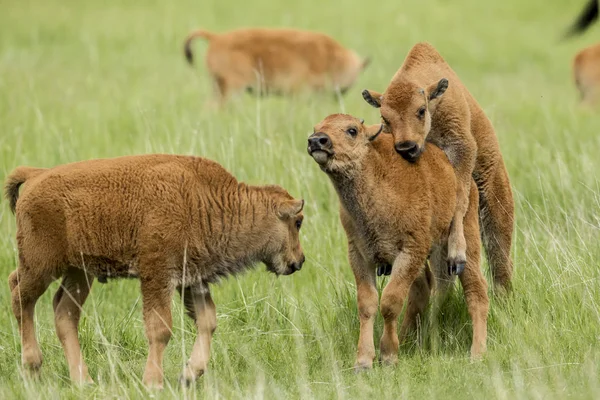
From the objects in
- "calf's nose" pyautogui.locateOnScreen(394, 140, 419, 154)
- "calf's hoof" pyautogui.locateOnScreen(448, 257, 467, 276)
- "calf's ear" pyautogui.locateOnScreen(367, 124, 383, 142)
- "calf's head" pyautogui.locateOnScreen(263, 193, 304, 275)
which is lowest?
"calf's hoof" pyautogui.locateOnScreen(448, 257, 467, 276)

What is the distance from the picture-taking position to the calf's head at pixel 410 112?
6414 millimetres

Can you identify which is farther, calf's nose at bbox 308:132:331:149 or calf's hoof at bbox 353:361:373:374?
Answer: calf's hoof at bbox 353:361:373:374

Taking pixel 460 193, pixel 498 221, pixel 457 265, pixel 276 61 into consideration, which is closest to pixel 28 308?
pixel 457 265

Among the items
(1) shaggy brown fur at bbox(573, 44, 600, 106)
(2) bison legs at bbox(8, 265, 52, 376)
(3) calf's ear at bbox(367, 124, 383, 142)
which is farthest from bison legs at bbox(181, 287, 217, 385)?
(1) shaggy brown fur at bbox(573, 44, 600, 106)

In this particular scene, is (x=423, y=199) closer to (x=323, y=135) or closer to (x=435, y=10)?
(x=323, y=135)

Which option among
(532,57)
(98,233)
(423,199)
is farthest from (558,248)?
(532,57)

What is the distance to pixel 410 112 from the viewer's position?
641 cm

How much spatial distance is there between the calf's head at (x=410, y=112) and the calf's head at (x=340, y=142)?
126 mm

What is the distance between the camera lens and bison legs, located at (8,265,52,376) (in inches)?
243

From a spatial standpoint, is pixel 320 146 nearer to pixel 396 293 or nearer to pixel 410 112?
pixel 410 112

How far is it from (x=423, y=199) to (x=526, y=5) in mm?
20597

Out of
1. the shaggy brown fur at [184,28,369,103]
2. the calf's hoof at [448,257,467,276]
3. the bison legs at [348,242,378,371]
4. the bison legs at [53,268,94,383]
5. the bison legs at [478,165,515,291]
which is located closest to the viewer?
the bison legs at [53,268,94,383]

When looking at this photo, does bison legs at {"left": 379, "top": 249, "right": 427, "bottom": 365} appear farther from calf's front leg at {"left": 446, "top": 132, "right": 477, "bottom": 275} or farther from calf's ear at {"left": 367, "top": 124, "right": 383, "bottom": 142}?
calf's ear at {"left": 367, "top": 124, "right": 383, "bottom": 142}

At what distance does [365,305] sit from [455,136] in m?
1.14
